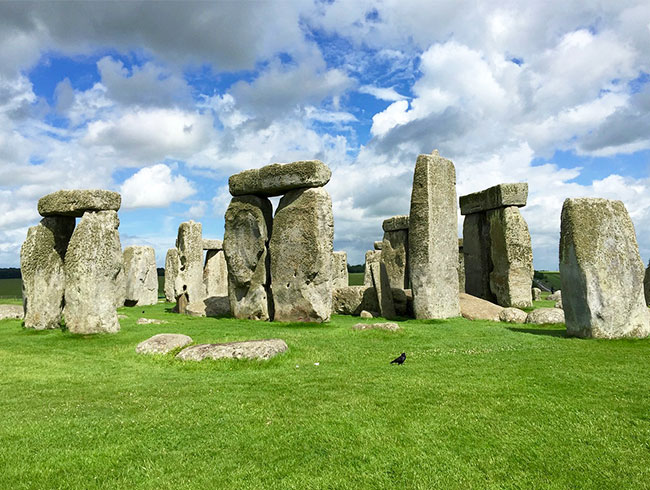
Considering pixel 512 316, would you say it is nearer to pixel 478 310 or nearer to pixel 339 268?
pixel 478 310

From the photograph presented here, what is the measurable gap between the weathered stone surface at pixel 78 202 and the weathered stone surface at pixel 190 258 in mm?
Result: 7715

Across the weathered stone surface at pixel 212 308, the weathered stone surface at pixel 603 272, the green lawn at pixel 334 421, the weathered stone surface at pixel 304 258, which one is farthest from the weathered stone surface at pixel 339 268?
the green lawn at pixel 334 421

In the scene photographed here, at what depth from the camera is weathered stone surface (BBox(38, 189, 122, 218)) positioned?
11188mm

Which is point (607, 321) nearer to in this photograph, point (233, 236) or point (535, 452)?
point (535, 452)

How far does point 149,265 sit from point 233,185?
33.1ft

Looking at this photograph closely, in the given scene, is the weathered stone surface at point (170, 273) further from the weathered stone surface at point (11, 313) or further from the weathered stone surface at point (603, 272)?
the weathered stone surface at point (603, 272)

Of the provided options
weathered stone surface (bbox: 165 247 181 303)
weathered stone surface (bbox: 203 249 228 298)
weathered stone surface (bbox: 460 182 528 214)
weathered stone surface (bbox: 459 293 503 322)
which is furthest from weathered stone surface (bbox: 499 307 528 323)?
weathered stone surface (bbox: 165 247 181 303)

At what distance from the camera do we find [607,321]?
941 cm

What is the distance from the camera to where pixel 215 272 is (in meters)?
24.3

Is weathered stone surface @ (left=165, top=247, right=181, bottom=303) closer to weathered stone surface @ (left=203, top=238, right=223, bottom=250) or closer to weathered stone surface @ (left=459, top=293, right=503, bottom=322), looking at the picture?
weathered stone surface @ (left=203, top=238, right=223, bottom=250)

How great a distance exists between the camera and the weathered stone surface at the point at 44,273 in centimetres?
1200

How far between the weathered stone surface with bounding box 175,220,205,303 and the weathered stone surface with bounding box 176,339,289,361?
11.6 metres

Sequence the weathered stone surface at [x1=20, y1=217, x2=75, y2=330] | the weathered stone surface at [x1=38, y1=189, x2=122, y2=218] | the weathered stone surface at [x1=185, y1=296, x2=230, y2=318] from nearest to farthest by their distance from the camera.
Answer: the weathered stone surface at [x1=38, y1=189, x2=122, y2=218] → the weathered stone surface at [x1=20, y1=217, x2=75, y2=330] → the weathered stone surface at [x1=185, y1=296, x2=230, y2=318]

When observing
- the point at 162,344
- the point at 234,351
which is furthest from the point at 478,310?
the point at 162,344
